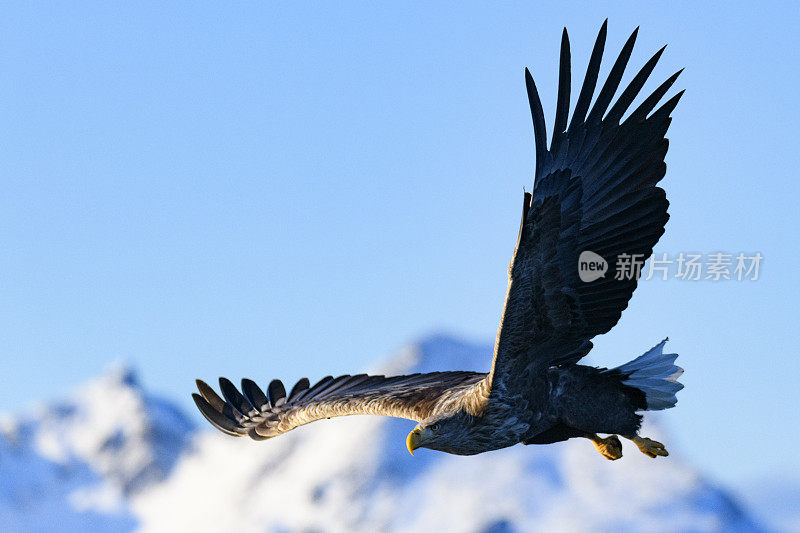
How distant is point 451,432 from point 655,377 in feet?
7.00

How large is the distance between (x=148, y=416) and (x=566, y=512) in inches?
3629

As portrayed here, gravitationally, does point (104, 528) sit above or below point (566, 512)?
below

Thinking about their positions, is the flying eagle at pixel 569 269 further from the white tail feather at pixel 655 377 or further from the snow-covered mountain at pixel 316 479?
the snow-covered mountain at pixel 316 479

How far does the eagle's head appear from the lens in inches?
293

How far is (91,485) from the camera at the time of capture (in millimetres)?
158375

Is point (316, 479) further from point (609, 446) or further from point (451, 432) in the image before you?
point (451, 432)

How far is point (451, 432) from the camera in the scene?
24.5 ft

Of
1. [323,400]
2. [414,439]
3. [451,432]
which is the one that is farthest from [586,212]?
[323,400]

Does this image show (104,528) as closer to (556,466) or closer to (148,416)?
(148,416)

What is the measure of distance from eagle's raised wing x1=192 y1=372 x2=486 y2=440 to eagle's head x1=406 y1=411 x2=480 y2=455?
0.50 meters

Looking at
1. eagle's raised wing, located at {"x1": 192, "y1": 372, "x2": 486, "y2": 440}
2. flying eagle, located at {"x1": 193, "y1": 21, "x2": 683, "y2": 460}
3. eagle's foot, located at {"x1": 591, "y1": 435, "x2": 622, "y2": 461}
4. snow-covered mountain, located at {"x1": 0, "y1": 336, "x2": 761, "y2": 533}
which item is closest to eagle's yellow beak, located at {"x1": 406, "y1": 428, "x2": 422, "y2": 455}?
flying eagle, located at {"x1": 193, "y1": 21, "x2": 683, "y2": 460}

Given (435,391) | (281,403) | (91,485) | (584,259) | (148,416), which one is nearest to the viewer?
(584,259)

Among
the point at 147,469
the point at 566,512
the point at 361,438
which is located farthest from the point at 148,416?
the point at 566,512

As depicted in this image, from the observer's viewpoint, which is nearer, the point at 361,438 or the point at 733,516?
the point at 733,516
